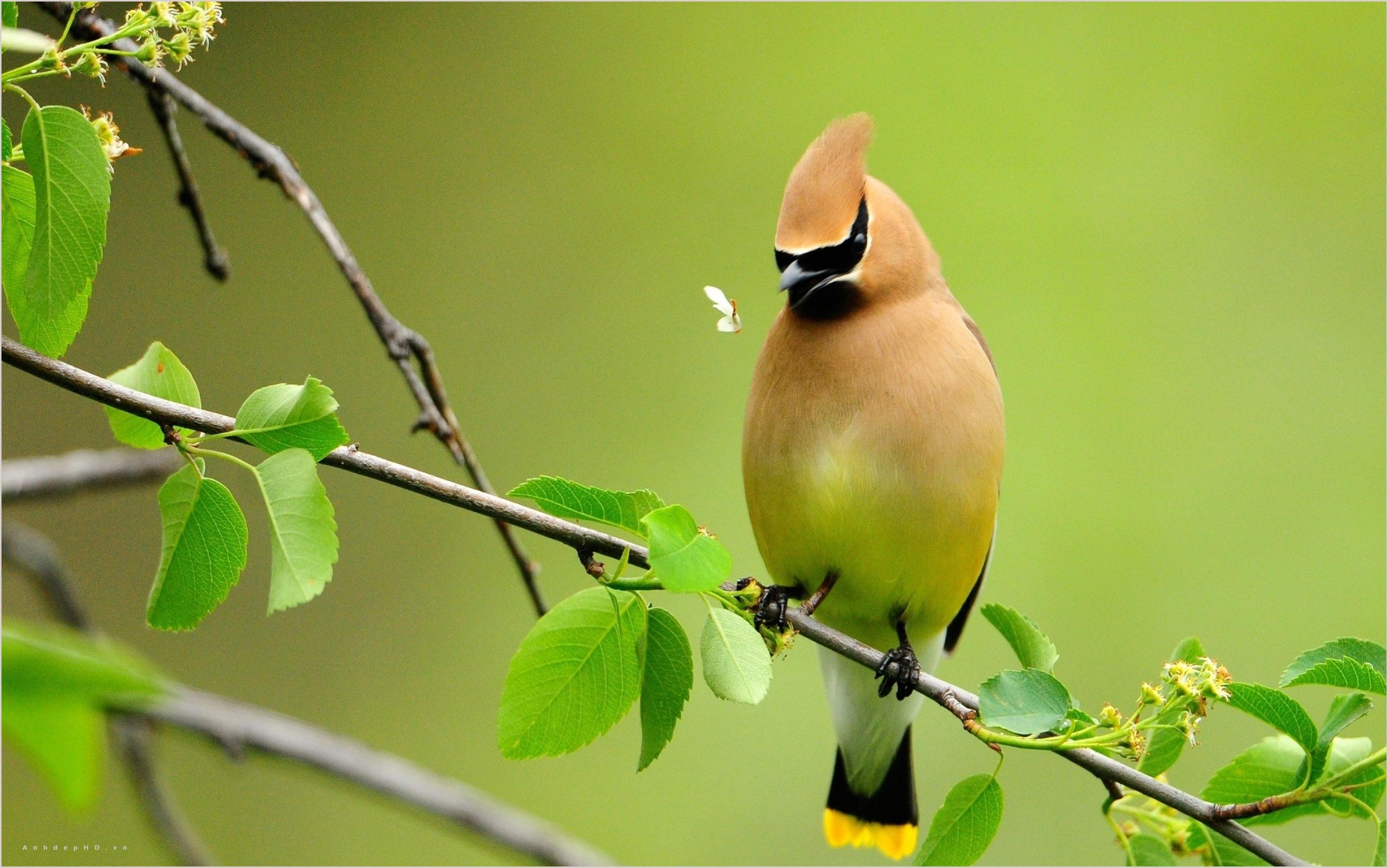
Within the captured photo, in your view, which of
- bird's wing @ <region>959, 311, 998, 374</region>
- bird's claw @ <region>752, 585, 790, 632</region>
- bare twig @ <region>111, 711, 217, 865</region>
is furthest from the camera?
bird's wing @ <region>959, 311, 998, 374</region>

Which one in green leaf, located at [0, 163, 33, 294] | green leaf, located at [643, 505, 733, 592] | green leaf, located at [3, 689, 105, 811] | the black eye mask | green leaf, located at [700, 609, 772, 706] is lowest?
green leaf, located at [700, 609, 772, 706]

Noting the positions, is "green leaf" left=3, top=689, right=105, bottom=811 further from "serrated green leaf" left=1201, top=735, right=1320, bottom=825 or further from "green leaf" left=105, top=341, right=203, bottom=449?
"serrated green leaf" left=1201, top=735, right=1320, bottom=825

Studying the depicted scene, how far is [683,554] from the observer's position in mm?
1588

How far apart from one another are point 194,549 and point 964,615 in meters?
2.15

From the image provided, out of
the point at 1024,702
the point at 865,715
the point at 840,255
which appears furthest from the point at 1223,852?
the point at 865,715

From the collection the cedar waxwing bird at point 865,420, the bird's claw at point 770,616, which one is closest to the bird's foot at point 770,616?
the bird's claw at point 770,616

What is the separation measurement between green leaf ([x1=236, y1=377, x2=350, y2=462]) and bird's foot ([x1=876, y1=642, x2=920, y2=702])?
49.8 inches

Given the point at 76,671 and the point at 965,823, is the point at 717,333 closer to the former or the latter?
the point at 965,823

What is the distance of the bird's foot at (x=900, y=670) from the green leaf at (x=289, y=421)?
127 centimetres

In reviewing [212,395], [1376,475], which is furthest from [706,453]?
[1376,475]

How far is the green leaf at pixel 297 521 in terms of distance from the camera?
1.51m

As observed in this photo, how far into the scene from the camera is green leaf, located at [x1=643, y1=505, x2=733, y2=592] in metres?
1.57

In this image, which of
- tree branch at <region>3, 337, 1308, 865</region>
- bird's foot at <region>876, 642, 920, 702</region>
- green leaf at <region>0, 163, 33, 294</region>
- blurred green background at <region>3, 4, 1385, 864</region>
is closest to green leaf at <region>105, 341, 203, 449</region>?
tree branch at <region>3, 337, 1308, 865</region>

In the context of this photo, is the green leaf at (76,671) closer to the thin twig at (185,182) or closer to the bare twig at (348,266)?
the bare twig at (348,266)
